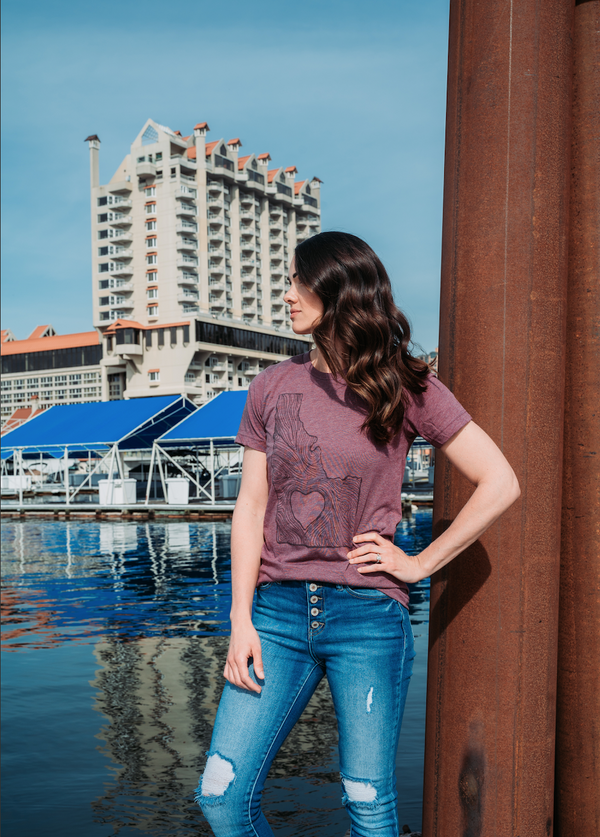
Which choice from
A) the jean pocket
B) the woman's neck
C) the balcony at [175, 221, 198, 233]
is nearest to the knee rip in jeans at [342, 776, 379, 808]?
the jean pocket

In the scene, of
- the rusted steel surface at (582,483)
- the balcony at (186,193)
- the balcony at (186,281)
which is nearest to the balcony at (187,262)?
the balcony at (186,281)

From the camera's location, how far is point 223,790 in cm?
165

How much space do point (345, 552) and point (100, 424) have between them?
23732mm

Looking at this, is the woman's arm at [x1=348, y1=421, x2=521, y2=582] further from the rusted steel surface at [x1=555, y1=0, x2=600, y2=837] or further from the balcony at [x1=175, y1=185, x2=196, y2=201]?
the balcony at [x1=175, y1=185, x2=196, y2=201]

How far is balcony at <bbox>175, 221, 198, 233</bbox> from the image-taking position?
240 feet

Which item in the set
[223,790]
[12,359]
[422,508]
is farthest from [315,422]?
[12,359]

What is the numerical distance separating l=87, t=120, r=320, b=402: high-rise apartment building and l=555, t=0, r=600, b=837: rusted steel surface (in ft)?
224

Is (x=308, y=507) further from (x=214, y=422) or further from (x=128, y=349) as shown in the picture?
(x=128, y=349)

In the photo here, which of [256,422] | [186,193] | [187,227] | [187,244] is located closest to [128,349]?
[187,244]

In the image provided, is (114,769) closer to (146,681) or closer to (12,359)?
(146,681)

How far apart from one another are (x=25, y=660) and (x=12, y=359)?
3261 inches

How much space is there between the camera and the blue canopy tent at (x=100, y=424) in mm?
23766

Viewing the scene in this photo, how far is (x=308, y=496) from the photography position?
5.64 feet

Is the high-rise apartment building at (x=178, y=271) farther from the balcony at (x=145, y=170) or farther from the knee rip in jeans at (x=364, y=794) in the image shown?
the knee rip in jeans at (x=364, y=794)
